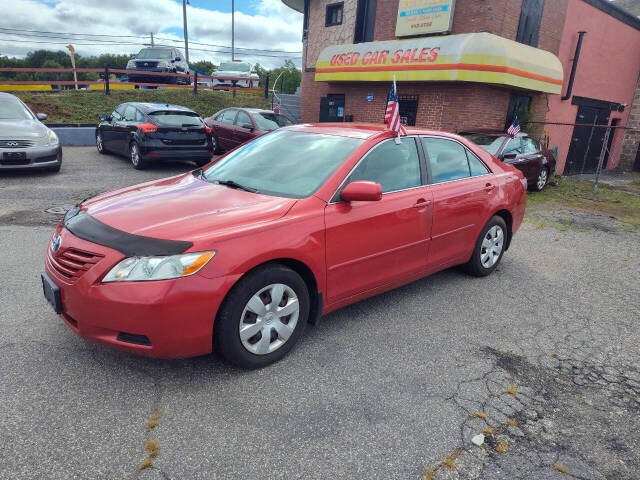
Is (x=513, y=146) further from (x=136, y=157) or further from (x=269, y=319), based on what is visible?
(x=269, y=319)

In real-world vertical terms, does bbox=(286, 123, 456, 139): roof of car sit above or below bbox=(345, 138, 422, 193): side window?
above

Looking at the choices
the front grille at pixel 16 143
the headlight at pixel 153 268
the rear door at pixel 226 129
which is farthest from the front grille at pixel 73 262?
the rear door at pixel 226 129

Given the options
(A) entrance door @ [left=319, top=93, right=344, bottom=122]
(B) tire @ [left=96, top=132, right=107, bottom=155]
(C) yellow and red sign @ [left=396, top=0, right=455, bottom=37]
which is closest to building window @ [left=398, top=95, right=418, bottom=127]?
(C) yellow and red sign @ [left=396, top=0, right=455, bottom=37]

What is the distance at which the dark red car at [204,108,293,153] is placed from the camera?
12.0 meters

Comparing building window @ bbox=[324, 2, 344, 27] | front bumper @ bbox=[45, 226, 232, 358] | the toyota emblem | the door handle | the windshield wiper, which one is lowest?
front bumper @ bbox=[45, 226, 232, 358]

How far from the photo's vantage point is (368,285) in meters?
3.69

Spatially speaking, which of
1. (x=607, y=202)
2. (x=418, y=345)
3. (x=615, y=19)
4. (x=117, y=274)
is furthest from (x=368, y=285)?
(x=615, y=19)

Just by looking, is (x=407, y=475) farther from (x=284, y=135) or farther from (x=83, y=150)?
(x=83, y=150)

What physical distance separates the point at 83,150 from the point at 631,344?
14.3 m

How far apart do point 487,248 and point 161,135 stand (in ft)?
25.8

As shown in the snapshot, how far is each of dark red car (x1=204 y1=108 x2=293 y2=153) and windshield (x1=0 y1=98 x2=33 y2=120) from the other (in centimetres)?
401

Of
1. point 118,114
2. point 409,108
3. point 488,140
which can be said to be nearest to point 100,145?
point 118,114

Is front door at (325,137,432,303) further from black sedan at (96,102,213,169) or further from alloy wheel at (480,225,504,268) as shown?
black sedan at (96,102,213,169)

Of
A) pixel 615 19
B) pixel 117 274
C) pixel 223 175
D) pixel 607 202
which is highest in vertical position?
pixel 615 19
